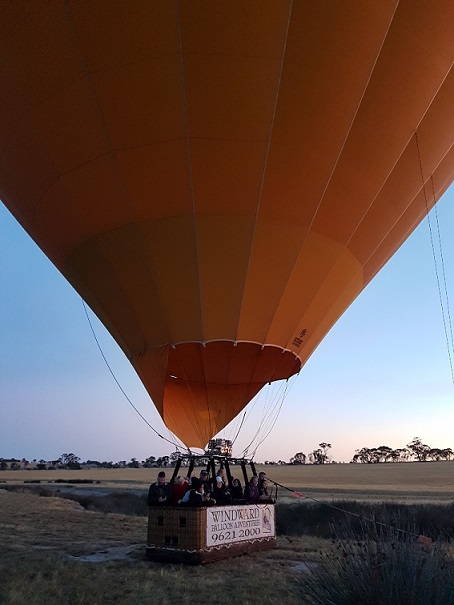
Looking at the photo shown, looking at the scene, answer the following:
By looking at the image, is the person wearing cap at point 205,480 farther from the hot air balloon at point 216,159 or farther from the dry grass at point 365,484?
the dry grass at point 365,484

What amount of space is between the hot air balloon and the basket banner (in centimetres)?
154

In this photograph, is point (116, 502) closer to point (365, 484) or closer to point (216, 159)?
point (365, 484)

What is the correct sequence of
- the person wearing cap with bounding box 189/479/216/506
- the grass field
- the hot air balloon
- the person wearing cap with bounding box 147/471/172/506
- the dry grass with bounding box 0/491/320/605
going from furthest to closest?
the person wearing cap with bounding box 147/471/172/506 → the person wearing cap with bounding box 189/479/216/506 → the hot air balloon → the dry grass with bounding box 0/491/320/605 → the grass field

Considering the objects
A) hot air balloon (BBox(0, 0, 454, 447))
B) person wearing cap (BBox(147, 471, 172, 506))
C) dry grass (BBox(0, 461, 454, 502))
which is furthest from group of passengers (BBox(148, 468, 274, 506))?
dry grass (BBox(0, 461, 454, 502))

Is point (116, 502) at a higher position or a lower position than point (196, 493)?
higher

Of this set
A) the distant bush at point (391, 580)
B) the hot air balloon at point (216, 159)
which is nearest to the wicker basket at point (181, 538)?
the hot air balloon at point (216, 159)

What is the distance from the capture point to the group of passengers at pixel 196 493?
29.8 feet

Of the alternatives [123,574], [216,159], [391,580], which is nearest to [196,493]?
[123,574]

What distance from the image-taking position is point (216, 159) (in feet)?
28.1

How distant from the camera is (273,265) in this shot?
9.51 meters

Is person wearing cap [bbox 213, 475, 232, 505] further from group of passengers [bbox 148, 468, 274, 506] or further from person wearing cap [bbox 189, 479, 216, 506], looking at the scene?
person wearing cap [bbox 189, 479, 216, 506]

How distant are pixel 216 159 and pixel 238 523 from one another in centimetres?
585

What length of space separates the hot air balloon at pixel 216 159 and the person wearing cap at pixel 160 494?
1.44 meters

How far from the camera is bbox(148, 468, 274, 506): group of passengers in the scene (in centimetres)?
909
